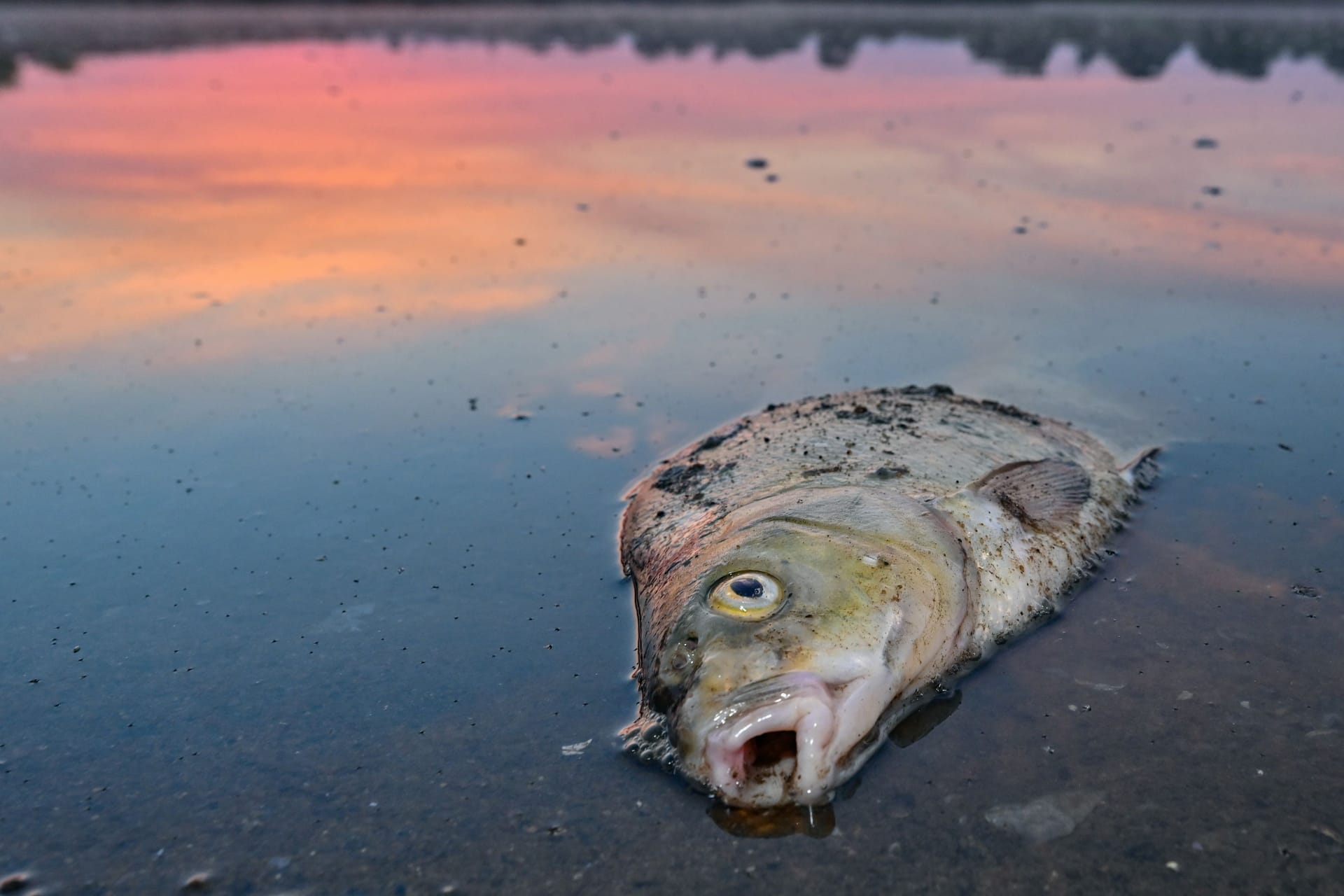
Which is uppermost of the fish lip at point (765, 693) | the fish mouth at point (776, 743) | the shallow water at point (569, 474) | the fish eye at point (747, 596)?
the fish eye at point (747, 596)

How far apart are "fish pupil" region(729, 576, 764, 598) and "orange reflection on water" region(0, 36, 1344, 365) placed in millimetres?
5298

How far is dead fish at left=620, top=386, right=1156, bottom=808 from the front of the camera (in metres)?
3.61

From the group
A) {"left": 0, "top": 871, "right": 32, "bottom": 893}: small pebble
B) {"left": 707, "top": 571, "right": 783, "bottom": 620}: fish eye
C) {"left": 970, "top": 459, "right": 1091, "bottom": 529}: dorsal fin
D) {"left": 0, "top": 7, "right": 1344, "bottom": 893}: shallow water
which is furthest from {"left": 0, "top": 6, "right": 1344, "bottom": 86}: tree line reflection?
{"left": 0, "top": 871, "right": 32, "bottom": 893}: small pebble

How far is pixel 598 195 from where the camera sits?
1245 centimetres

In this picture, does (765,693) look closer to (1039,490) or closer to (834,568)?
(834,568)

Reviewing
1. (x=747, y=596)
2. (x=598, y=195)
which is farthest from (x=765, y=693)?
(x=598, y=195)

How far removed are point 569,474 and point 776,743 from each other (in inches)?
110

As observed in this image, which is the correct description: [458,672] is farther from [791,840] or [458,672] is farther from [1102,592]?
[1102,592]

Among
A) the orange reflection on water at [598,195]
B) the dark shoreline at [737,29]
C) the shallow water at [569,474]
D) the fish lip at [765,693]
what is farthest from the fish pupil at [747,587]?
the dark shoreline at [737,29]

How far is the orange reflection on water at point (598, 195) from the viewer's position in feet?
30.7

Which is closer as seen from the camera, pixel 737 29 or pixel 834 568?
pixel 834 568

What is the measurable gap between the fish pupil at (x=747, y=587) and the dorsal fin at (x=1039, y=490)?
147cm

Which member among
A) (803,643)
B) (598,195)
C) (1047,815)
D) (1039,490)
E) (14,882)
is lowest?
(14,882)

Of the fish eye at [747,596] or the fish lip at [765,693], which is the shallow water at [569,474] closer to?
the fish lip at [765,693]
